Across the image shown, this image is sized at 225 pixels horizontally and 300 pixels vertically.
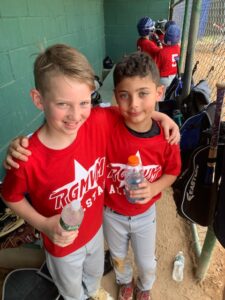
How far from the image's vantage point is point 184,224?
8.11 ft

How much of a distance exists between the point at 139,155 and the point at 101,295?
3.49 feet

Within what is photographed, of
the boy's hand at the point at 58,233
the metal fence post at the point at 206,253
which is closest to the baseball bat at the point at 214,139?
the metal fence post at the point at 206,253

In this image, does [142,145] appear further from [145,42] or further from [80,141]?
[145,42]

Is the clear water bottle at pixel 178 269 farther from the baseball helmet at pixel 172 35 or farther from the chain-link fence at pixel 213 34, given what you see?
the baseball helmet at pixel 172 35

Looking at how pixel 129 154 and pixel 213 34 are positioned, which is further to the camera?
pixel 213 34

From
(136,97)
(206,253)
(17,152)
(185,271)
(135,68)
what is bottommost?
(185,271)

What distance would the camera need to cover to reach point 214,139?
1332mm

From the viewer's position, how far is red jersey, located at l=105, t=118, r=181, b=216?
4.36 ft

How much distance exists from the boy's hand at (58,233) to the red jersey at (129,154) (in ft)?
1.28

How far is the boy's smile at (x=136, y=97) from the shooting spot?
1.25 metres

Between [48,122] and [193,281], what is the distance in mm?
1620

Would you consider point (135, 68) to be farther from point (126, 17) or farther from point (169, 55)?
point (126, 17)

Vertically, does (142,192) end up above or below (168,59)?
above

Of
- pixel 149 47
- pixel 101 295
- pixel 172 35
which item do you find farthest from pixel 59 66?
pixel 149 47
